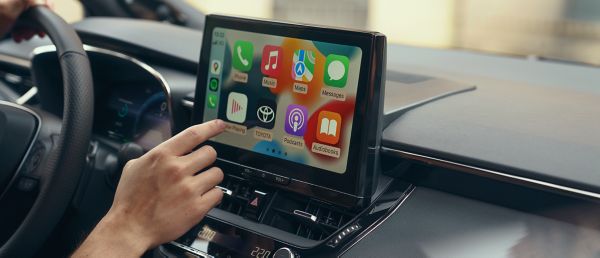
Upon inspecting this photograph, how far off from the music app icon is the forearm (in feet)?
1.13

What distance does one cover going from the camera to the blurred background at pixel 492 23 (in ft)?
7.25

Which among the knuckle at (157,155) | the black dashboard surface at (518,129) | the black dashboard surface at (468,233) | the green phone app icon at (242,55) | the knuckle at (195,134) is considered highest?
the green phone app icon at (242,55)

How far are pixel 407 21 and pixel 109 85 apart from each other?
141cm

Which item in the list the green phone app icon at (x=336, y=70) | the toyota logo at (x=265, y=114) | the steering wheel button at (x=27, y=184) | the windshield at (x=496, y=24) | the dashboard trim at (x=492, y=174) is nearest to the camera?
the dashboard trim at (x=492, y=174)

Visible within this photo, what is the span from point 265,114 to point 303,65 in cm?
12

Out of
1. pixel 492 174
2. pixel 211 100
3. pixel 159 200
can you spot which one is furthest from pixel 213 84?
pixel 492 174

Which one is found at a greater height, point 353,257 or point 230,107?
point 230,107

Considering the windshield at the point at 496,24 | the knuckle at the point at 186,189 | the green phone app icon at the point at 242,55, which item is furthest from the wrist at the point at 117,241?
the windshield at the point at 496,24

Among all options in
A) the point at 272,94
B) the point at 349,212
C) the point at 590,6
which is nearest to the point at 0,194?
the point at 272,94

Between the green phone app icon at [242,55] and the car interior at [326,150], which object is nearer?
the car interior at [326,150]

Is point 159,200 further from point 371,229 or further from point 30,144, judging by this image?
point 30,144

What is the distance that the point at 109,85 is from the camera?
1935 mm

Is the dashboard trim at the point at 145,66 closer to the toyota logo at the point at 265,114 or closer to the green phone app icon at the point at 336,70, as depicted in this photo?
the toyota logo at the point at 265,114

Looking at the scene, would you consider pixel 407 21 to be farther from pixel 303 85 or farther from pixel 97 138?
pixel 303 85
